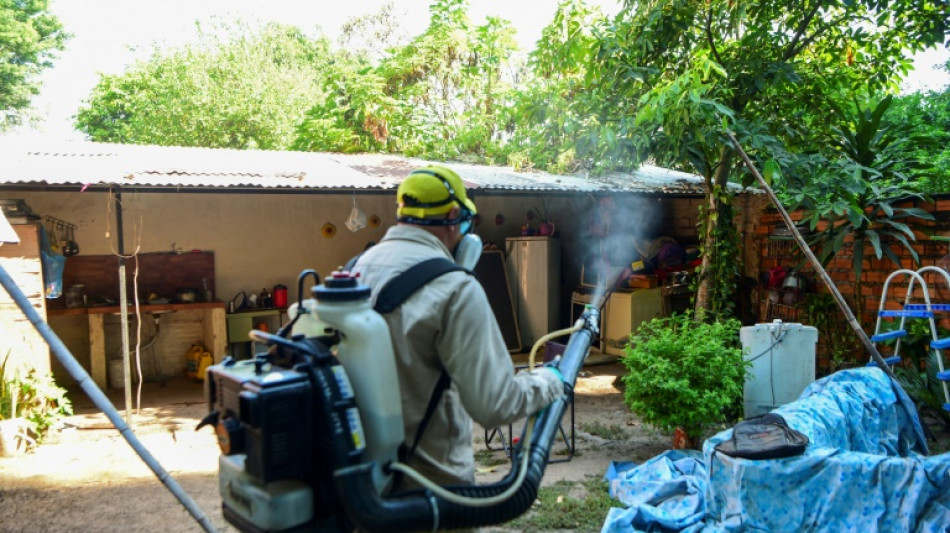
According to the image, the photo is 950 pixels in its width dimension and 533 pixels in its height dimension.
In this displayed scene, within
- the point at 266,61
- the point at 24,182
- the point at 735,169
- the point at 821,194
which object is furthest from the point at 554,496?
the point at 266,61

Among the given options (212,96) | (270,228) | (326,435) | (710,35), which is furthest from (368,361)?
(212,96)

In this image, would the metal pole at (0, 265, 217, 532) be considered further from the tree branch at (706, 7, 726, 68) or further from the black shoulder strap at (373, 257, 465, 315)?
the tree branch at (706, 7, 726, 68)

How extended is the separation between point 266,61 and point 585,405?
18341mm

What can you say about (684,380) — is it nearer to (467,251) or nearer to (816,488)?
(816,488)

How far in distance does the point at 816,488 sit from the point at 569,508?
171cm

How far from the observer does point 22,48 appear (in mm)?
23047

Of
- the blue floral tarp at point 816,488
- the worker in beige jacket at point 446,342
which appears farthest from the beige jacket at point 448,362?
the blue floral tarp at point 816,488

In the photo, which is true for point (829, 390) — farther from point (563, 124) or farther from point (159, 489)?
point (159, 489)

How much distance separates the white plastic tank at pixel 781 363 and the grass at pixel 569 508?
5.58 feet

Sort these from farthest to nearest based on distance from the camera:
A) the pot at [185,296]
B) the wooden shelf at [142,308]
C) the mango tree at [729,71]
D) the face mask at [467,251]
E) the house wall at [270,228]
Result: 1. the pot at [185,296]
2. the house wall at [270,228]
3. the wooden shelf at [142,308]
4. the mango tree at [729,71]
5. the face mask at [467,251]

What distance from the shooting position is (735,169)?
8.06m

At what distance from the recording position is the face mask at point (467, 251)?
2.42 metres

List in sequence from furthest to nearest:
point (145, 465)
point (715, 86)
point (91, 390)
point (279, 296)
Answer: point (279, 296)
point (715, 86)
point (145, 465)
point (91, 390)

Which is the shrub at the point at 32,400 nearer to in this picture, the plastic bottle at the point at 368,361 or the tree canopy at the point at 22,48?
the plastic bottle at the point at 368,361
